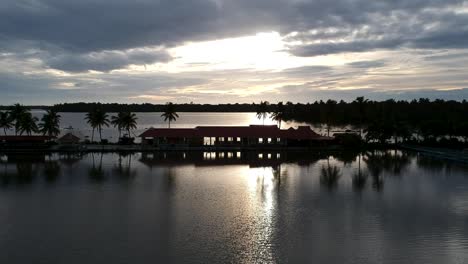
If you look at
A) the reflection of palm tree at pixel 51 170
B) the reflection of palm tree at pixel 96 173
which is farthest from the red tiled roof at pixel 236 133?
the reflection of palm tree at pixel 96 173

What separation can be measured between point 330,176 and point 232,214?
52.4ft

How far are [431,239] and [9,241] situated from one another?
17.6 m

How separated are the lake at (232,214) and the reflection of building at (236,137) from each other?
1635 cm

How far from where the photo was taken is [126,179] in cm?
3503

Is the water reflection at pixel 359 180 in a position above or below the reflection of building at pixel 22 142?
below

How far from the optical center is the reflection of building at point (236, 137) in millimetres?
59406

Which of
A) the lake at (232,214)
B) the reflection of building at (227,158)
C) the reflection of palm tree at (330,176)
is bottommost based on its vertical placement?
the lake at (232,214)

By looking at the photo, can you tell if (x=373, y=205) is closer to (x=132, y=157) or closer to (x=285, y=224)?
(x=285, y=224)

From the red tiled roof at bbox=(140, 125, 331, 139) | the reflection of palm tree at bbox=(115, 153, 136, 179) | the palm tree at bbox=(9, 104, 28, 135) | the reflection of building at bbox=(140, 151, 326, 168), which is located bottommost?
the reflection of palm tree at bbox=(115, 153, 136, 179)

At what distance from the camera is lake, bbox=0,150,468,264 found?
17.2 m

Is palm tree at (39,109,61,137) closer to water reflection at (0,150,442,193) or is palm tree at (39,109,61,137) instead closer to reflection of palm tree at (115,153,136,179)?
water reflection at (0,150,442,193)

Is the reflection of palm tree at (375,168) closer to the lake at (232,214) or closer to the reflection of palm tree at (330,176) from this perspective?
the lake at (232,214)

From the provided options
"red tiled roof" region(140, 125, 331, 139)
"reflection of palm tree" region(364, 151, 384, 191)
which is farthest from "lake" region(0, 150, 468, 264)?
"red tiled roof" region(140, 125, 331, 139)

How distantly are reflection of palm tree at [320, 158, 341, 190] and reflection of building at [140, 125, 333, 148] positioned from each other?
53.1 ft
